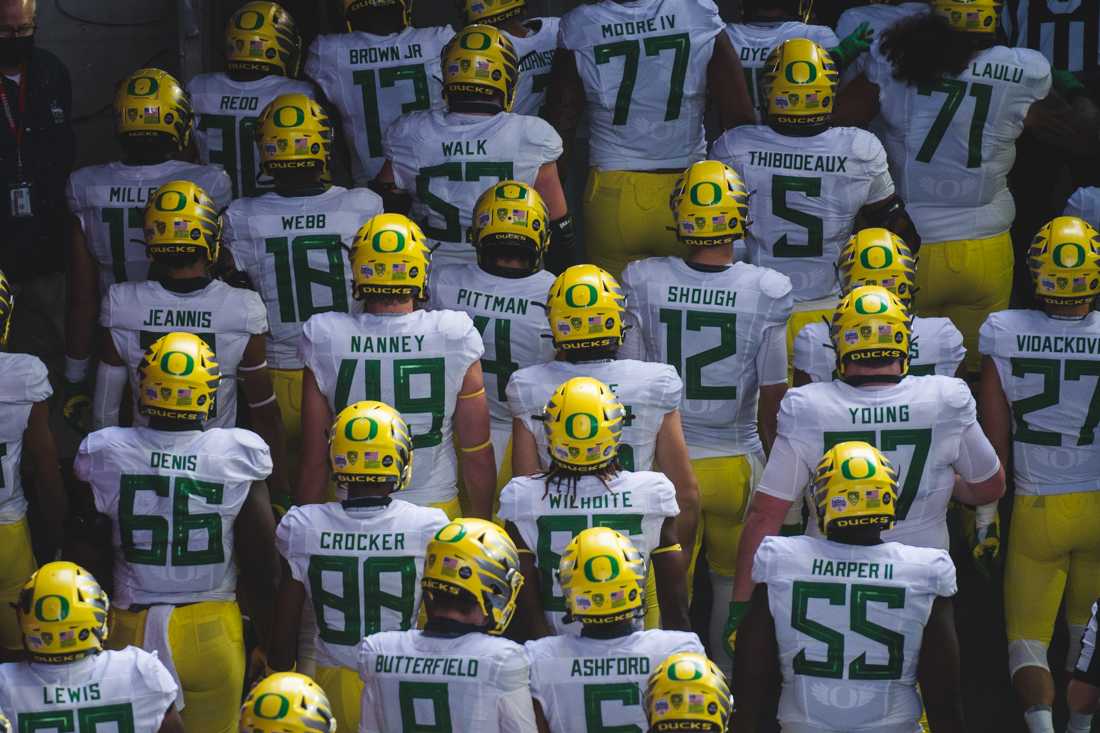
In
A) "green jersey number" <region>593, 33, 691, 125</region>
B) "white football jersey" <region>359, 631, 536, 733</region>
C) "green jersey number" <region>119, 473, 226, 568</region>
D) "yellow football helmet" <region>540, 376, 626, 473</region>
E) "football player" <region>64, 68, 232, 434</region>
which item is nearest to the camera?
"white football jersey" <region>359, 631, 536, 733</region>

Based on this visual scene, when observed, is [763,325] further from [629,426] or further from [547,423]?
[547,423]

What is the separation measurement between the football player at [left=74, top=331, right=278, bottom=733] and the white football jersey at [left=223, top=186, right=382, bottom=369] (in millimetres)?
1265

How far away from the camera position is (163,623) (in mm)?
7410

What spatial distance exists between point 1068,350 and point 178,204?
384 cm

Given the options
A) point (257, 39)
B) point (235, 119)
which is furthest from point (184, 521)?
point (257, 39)

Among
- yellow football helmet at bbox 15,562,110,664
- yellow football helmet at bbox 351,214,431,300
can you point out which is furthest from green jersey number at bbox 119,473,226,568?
yellow football helmet at bbox 351,214,431,300

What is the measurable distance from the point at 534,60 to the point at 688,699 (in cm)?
485

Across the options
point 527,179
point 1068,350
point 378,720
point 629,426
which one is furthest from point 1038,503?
point 378,720

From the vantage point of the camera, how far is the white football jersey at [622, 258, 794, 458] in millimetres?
8211

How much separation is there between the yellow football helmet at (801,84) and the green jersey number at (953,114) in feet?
2.62

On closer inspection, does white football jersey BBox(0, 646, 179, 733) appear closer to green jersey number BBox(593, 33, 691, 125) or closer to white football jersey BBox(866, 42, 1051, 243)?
green jersey number BBox(593, 33, 691, 125)

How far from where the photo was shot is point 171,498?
7309 millimetres

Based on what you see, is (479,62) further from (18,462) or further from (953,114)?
(18,462)

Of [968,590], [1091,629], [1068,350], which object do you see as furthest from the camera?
[968,590]
